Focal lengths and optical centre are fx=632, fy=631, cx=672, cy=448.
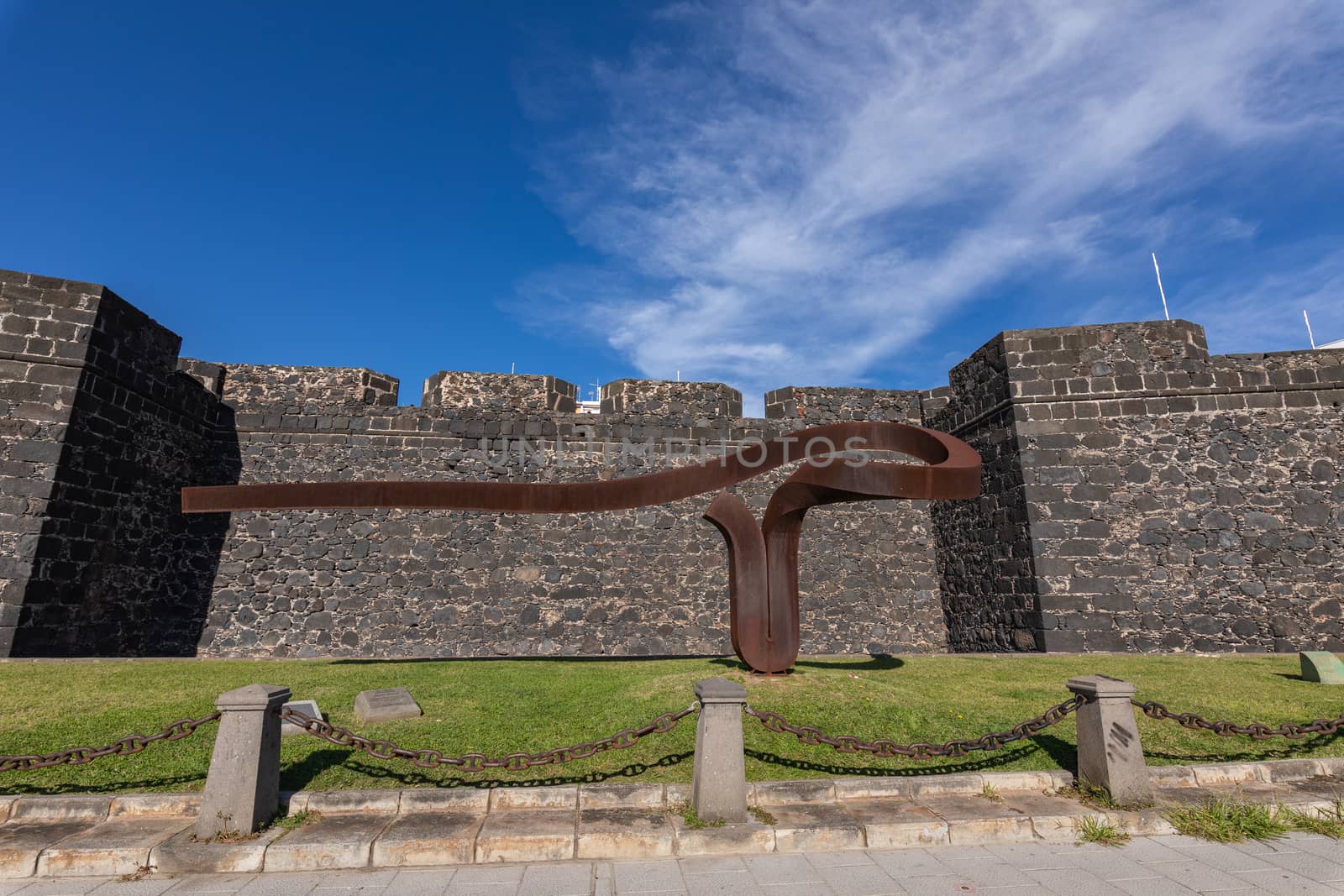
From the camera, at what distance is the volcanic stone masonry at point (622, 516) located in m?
8.73

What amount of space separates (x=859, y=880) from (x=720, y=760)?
3.05 ft

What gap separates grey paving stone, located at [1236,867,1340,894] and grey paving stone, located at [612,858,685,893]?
109 inches

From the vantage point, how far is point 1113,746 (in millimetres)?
4020

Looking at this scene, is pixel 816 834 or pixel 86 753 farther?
pixel 86 753

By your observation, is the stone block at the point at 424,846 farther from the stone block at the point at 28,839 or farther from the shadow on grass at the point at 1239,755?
the shadow on grass at the point at 1239,755

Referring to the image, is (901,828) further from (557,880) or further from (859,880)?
(557,880)


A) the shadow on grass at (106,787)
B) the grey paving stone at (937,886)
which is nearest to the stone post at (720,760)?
the grey paving stone at (937,886)

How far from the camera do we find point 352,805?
12.5ft

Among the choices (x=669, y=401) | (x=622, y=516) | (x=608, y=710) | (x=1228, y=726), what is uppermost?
(x=669, y=401)

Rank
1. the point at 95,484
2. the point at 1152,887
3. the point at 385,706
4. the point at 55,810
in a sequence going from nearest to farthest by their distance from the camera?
the point at 1152,887, the point at 55,810, the point at 385,706, the point at 95,484

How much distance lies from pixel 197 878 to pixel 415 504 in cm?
368

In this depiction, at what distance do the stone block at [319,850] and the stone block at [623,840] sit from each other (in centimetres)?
114

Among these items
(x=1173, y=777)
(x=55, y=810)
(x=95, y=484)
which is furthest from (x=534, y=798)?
(x=95, y=484)

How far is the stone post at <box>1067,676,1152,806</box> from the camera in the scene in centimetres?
396
